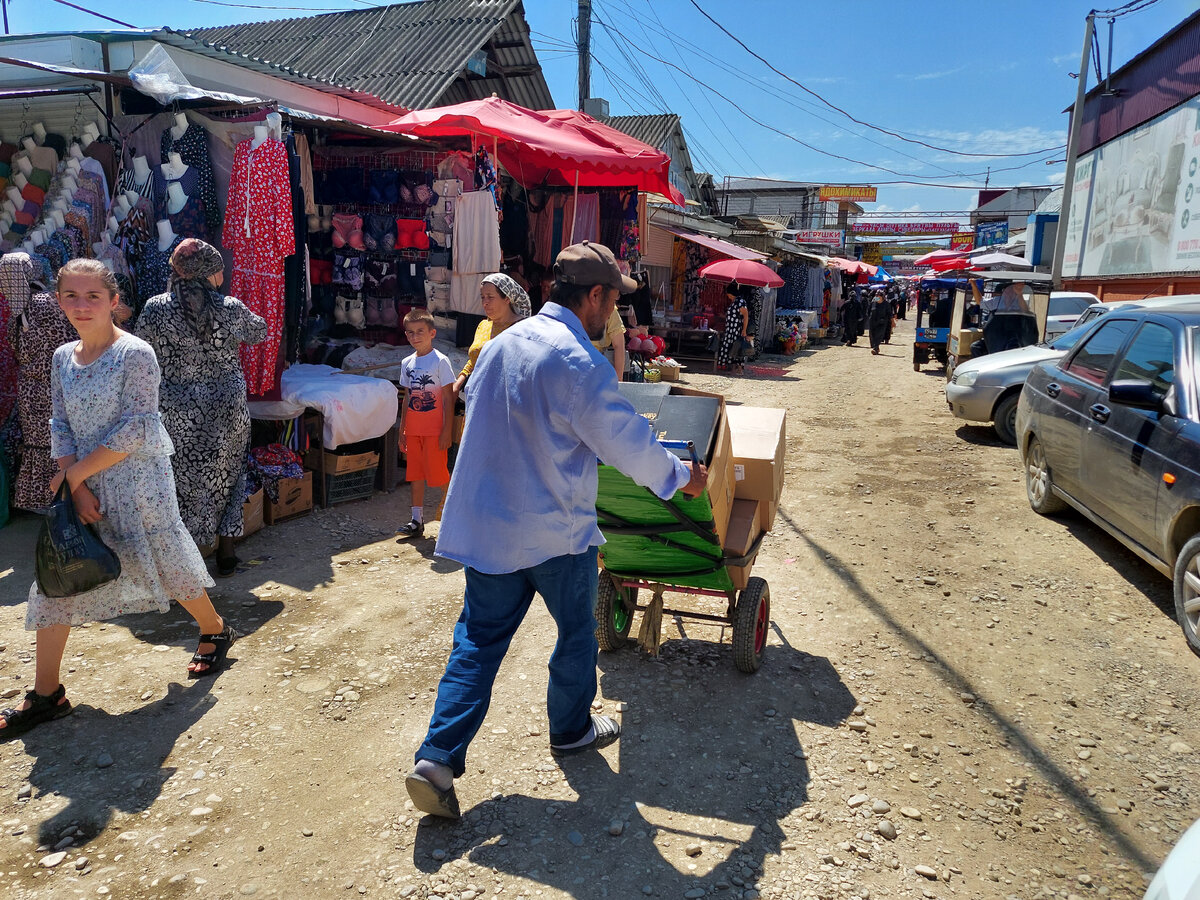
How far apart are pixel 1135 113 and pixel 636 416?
2030 cm

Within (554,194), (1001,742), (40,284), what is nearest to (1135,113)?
(554,194)

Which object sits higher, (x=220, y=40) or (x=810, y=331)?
(x=220, y=40)

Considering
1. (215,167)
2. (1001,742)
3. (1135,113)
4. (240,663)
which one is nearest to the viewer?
(1001,742)

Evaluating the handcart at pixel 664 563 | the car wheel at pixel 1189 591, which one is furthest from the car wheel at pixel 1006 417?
the handcart at pixel 664 563

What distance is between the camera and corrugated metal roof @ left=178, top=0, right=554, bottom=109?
13.4m

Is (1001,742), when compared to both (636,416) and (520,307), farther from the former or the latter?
(520,307)

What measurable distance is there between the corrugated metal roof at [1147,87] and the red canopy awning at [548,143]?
1135 centimetres

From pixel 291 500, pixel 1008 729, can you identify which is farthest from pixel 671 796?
pixel 291 500

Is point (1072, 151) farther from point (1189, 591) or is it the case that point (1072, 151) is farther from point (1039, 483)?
point (1189, 591)

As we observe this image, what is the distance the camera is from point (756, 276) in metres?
16.3

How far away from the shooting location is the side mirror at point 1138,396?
4762 mm

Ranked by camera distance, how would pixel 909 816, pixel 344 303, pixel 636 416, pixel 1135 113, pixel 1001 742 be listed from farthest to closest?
pixel 1135 113, pixel 344 303, pixel 1001 742, pixel 909 816, pixel 636 416

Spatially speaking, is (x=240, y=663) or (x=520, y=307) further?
(x=520, y=307)

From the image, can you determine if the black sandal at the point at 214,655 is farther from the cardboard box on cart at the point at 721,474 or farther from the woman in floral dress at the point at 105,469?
the cardboard box on cart at the point at 721,474
